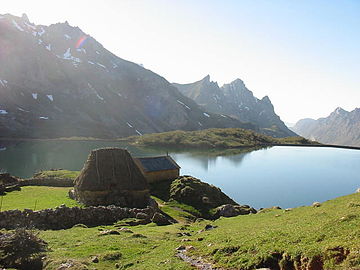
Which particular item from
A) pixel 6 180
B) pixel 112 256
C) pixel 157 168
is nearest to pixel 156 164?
pixel 157 168

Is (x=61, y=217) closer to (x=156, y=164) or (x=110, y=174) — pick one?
(x=110, y=174)

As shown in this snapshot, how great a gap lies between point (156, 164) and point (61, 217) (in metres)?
32.4

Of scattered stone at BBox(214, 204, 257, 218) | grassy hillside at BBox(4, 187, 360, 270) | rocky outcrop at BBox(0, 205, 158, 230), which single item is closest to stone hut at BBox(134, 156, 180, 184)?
scattered stone at BBox(214, 204, 257, 218)

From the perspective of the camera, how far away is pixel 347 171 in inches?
4683

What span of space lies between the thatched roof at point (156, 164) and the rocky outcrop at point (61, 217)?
23.8 metres

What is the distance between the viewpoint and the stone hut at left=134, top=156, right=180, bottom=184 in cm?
6109

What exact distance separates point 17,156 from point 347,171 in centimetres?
13646

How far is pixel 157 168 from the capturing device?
62844mm

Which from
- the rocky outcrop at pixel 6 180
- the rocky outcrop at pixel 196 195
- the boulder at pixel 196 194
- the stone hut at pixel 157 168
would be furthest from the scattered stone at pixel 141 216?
the rocky outcrop at pixel 6 180

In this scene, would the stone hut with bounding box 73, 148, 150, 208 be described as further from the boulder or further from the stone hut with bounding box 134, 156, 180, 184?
the stone hut with bounding box 134, 156, 180, 184

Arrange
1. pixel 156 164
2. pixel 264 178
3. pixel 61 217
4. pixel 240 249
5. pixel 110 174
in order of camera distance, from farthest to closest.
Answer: pixel 264 178 < pixel 156 164 < pixel 110 174 < pixel 61 217 < pixel 240 249

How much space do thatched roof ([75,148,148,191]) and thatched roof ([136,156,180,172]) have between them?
12278 millimetres

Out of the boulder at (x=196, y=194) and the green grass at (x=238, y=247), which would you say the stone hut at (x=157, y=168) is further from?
the green grass at (x=238, y=247)

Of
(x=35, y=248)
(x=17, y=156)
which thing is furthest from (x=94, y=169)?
(x=17, y=156)
